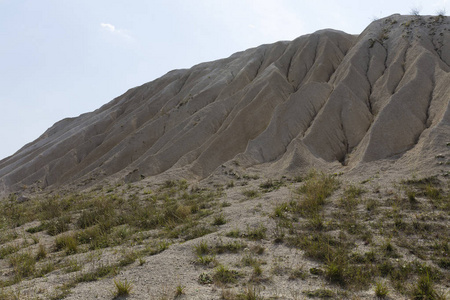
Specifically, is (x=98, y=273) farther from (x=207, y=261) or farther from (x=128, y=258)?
(x=207, y=261)

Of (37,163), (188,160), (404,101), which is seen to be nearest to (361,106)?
(404,101)

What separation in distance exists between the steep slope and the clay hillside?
0.39 ft

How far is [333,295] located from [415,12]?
2790 centimetres

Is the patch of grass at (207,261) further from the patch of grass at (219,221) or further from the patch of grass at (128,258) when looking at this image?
the patch of grass at (219,221)

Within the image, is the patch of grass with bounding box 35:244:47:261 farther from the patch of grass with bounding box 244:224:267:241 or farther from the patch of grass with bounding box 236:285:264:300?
the patch of grass with bounding box 236:285:264:300

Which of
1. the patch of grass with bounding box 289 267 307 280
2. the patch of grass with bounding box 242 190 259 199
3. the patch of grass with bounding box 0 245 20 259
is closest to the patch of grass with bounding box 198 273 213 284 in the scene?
the patch of grass with bounding box 289 267 307 280

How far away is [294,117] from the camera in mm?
19484

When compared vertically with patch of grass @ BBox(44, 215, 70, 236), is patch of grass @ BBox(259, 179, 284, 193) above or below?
below

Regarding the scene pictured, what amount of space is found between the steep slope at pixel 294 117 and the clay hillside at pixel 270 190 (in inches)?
4.6

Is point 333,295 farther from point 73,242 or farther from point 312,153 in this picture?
point 312,153

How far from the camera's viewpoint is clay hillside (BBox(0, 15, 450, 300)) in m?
5.84

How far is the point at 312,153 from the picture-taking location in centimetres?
1614

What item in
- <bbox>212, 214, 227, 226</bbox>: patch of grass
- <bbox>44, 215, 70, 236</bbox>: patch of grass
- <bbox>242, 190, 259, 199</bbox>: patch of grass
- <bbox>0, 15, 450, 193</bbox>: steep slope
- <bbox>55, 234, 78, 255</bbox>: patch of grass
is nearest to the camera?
<bbox>55, 234, 78, 255</bbox>: patch of grass

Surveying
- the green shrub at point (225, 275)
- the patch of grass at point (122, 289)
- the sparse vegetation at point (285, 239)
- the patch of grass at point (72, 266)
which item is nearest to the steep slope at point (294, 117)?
the sparse vegetation at point (285, 239)
